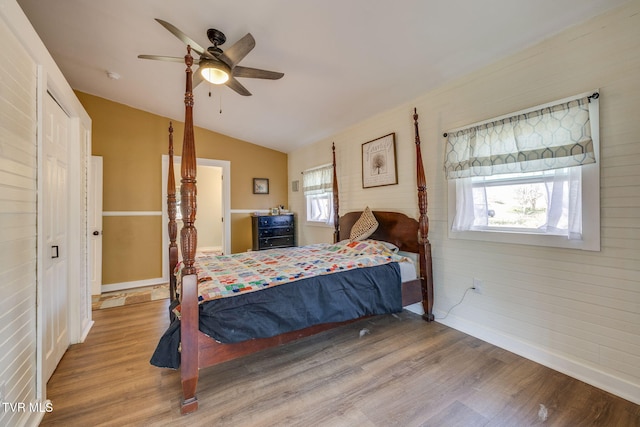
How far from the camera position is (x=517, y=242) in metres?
2.21

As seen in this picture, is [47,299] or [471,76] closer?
[47,299]

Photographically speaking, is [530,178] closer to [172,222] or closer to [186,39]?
[186,39]

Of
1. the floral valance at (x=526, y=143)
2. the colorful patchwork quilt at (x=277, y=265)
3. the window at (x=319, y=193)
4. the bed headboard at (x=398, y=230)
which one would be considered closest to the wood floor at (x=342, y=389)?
the colorful patchwork quilt at (x=277, y=265)

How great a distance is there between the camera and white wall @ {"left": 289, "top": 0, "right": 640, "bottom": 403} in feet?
5.54

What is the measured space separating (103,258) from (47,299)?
Result: 252cm

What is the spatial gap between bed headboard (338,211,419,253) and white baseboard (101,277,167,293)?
144 inches

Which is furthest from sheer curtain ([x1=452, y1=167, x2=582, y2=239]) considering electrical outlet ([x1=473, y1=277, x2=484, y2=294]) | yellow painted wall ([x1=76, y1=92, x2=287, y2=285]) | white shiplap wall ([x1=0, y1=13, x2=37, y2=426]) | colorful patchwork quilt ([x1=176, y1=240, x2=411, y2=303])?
yellow painted wall ([x1=76, y1=92, x2=287, y2=285])

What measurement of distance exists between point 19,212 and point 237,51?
1.67 meters

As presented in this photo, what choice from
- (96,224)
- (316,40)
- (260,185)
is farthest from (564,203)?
(96,224)

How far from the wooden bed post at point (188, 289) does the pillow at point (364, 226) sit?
2194mm

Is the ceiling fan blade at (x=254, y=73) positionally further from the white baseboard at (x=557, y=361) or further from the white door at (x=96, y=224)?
the white door at (x=96, y=224)

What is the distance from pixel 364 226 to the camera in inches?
137

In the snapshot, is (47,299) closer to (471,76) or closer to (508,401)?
(508,401)

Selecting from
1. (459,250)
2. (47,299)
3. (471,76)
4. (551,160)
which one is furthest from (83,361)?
(471,76)
